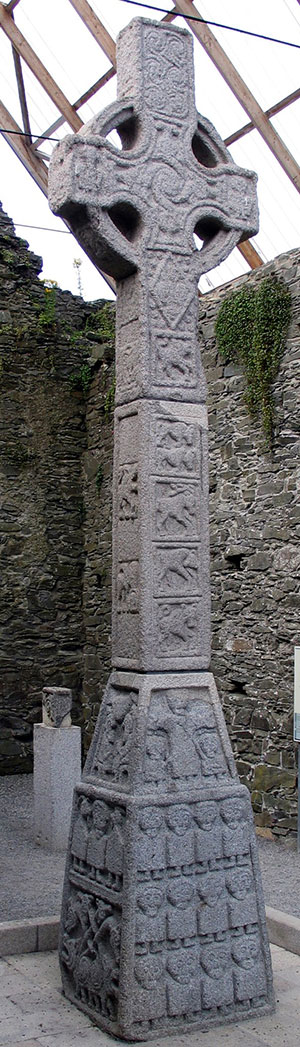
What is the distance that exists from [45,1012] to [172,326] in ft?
8.68

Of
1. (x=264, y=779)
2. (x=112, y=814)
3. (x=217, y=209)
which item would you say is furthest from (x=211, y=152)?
(x=264, y=779)

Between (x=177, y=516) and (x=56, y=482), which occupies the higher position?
(x=56, y=482)

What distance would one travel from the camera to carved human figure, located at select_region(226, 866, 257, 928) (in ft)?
12.8

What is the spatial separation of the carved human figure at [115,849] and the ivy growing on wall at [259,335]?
15.1 feet

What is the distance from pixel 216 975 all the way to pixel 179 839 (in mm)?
500

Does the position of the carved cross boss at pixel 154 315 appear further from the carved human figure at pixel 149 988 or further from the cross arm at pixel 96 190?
the carved human figure at pixel 149 988

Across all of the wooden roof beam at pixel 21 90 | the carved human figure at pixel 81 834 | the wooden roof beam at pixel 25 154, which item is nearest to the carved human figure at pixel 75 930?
the carved human figure at pixel 81 834

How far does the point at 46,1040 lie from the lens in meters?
3.67

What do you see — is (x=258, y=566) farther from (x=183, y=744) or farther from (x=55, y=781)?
(x=183, y=744)

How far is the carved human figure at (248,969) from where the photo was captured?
3859 mm

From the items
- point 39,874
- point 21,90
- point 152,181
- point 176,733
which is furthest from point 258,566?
point 21,90

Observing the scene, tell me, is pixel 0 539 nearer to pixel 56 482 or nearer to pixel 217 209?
pixel 56 482

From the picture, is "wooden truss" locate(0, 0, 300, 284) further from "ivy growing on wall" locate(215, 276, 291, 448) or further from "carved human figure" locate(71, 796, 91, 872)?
Answer: "carved human figure" locate(71, 796, 91, 872)

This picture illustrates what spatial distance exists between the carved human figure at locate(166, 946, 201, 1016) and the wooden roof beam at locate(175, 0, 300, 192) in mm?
7596
